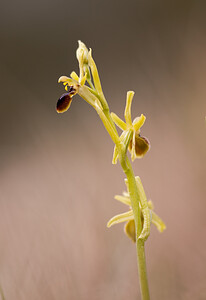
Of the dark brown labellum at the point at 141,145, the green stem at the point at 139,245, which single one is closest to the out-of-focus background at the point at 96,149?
the green stem at the point at 139,245

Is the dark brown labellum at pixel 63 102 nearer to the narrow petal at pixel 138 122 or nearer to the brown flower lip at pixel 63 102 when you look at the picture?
the brown flower lip at pixel 63 102

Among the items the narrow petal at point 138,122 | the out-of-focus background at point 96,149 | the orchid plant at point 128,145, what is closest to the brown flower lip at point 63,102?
the orchid plant at point 128,145

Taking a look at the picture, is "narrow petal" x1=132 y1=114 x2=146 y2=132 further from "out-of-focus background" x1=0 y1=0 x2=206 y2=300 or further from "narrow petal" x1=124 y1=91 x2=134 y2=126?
"out-of-focus background" x1=0 y1=0 x2=206 y2=300

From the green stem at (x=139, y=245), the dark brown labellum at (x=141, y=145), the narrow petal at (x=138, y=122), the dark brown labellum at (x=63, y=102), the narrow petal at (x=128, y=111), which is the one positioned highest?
the dark brown labellum at (x=63, y=102)

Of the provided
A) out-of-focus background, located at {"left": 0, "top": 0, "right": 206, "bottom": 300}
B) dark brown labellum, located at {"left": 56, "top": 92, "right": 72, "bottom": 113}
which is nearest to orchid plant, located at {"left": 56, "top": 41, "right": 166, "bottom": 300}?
dark brown labellum, located at {"left": 56, "top": 92, "right": 72, "bottom": 113}

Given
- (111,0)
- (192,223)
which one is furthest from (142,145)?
(111,0)

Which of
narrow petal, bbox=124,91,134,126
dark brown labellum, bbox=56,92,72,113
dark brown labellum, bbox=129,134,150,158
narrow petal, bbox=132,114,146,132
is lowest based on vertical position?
dark brown labellum, bbox=129,134,150,158

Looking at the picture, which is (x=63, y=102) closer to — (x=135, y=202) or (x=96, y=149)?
(x=135, y=202)

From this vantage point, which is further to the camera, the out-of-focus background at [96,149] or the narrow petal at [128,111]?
the out-of-focus background at [96,149]

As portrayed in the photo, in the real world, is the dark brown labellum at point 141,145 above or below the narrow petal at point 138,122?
below
